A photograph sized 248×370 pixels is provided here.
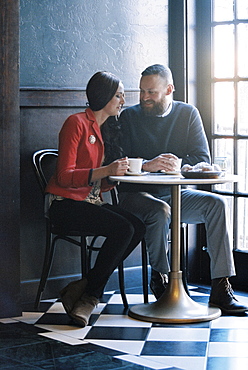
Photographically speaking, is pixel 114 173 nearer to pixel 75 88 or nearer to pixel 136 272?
pixel 75 88

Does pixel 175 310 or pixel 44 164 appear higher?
pixel 44 164

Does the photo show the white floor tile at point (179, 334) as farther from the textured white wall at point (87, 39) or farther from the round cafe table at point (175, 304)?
the textured white wall at point (87, 39)

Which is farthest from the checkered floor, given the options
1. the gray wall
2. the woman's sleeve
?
the woman's sleeve

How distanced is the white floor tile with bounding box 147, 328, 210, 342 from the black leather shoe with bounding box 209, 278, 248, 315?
37 centimetres

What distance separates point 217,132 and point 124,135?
788 mm

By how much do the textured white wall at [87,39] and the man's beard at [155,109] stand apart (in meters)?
0.44

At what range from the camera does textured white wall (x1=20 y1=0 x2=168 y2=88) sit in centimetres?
414

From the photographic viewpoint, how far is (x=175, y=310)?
376 centimetres

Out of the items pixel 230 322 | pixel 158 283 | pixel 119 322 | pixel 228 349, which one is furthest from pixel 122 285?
pixel 228 349

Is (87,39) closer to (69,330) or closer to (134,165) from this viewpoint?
(134,165)

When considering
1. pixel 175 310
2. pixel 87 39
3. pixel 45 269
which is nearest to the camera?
pixel 175 310

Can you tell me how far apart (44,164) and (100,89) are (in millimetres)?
628

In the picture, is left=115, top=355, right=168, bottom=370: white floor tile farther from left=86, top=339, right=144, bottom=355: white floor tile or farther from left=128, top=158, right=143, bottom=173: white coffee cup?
left=128, top=158, right=143, bottom=173: white coffee cup

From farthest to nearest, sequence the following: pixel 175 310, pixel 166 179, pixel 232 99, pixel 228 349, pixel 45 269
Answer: pixel 232 99 → pixel 45 269 → pixel 175 310 → pixel 166 179 → pixel 228 349
